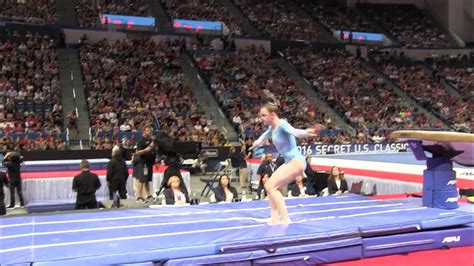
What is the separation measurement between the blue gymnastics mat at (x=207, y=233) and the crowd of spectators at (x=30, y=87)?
1228cm

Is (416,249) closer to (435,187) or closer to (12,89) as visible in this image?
(435,187)

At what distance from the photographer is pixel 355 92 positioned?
27.2 m

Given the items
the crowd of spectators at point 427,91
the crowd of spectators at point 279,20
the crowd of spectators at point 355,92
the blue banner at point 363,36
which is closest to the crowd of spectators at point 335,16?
the blue banner at point 363,36

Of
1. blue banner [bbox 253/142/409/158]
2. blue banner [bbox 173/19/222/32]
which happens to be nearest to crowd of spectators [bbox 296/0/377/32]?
blue banner [bbox 173/19/222/32]

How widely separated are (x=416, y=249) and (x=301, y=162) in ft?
5.54

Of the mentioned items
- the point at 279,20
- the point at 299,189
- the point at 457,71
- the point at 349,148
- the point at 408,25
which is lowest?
the point at 349,148

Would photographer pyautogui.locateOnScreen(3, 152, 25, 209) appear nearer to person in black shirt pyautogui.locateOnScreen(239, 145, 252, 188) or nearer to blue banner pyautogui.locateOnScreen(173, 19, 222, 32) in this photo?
person in black shirt pyautogui.locateOnScreen(239, 145, 252, 188)

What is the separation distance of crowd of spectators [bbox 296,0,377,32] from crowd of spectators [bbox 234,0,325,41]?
1402 millimetres

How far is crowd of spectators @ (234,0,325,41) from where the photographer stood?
3070 cm

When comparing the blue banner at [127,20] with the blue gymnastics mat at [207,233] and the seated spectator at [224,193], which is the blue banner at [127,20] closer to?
the seated spectator at [224,193]

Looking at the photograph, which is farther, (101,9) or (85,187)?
(101,9)

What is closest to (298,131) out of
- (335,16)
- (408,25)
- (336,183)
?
(336,183)

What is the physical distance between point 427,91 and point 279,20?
415 inches

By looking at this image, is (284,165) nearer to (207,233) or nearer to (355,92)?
(207,233)
